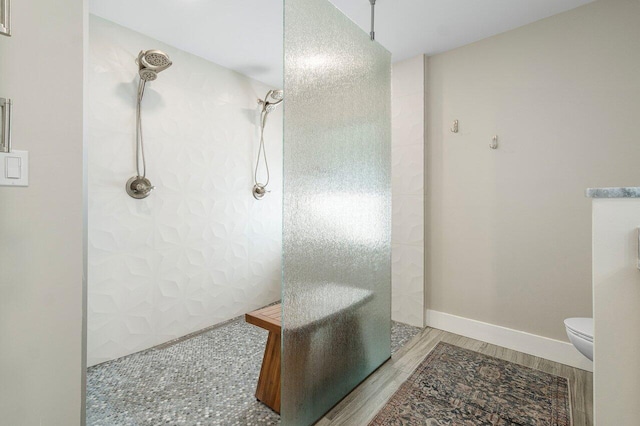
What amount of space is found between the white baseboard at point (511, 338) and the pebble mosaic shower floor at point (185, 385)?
405 mm

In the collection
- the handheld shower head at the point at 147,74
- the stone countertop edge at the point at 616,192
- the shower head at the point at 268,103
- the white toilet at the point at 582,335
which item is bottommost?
the white toilet at the point at 582,335

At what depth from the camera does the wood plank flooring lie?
161 centimetres

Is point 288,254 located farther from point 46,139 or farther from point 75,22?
point 75,22

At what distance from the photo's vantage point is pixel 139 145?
7.47 feet

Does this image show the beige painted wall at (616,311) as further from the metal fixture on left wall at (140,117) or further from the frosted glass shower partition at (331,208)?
the metal fixture on left wall at (140,117)

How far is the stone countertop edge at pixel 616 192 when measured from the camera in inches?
36.3

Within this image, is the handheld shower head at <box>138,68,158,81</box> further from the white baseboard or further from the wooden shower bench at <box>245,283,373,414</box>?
the white baseboard

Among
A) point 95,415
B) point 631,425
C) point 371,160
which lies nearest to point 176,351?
point 95,415

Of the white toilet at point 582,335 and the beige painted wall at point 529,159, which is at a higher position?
the beige painted wall at point 529,159

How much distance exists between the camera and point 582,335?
1567 mm

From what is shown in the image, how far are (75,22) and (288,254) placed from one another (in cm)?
117

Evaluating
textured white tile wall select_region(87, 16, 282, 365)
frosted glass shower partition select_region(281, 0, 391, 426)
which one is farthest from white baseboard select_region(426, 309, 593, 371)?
textured white tile wall select_region(87, 16, 282, 365)

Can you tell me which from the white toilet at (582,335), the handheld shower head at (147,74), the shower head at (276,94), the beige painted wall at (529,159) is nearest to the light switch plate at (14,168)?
the handheld shower head at (147,74)

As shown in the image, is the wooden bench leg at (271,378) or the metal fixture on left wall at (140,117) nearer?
the wooden bench leg at (271,378)
